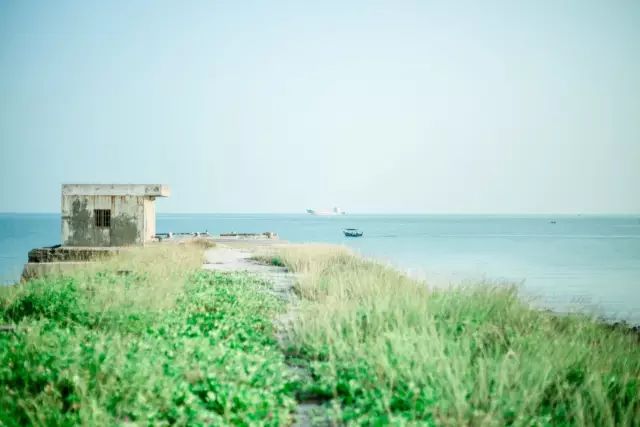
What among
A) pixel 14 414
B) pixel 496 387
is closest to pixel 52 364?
pixel 14 414

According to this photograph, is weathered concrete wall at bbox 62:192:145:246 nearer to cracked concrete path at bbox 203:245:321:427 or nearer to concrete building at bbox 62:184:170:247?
concrete building at bbox 62:184:170:247

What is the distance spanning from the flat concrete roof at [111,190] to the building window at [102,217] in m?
0.75

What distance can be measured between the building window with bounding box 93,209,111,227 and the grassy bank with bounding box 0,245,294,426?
44.9 ft

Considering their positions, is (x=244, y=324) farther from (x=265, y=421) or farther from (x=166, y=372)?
(x=265, y=421)

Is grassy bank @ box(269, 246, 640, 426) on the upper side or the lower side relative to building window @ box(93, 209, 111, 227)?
lower

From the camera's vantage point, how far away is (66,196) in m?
21.5

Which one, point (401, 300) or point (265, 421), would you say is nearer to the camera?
point (265, 421)

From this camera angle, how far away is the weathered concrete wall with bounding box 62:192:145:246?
849 inches

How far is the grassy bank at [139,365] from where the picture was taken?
4262 millimetres

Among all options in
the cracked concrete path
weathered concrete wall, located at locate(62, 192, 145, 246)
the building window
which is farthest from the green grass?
the building window

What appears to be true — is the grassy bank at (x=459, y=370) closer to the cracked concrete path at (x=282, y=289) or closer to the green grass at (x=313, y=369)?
the green grass at (x=313, y=369)

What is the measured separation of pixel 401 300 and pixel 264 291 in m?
4.22

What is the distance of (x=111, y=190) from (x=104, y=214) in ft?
3.62

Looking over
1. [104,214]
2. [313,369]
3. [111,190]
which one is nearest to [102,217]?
[104,214]
